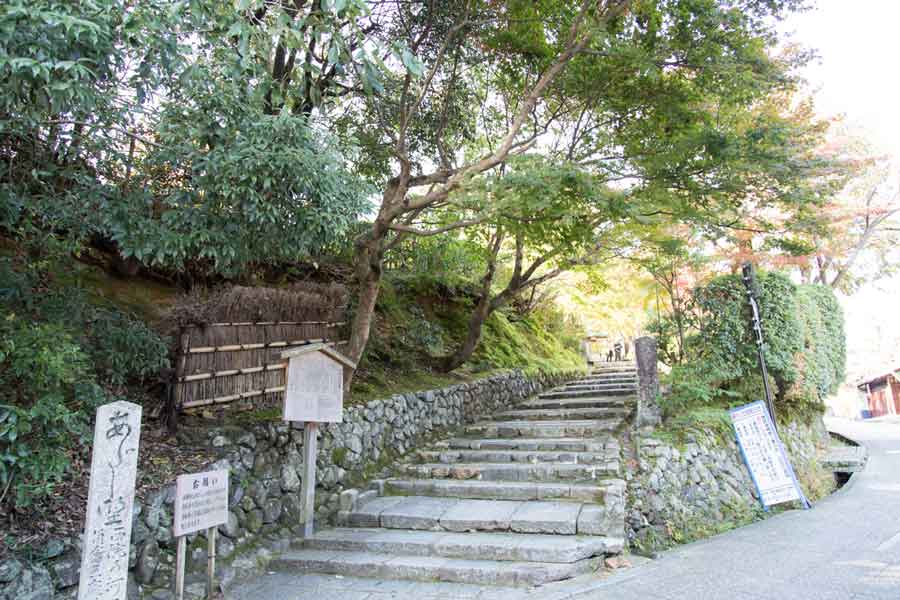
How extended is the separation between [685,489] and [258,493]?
5.52m

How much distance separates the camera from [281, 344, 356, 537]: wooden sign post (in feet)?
20.9

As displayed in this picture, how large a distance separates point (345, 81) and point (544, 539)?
8063 mm

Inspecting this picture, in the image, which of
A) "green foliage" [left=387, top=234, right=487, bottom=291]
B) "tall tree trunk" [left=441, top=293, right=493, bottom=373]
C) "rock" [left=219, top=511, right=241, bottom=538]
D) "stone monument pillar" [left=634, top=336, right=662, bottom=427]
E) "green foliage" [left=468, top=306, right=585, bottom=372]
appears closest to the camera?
"rock" [left=219, top=511, right=241, bottom=538]

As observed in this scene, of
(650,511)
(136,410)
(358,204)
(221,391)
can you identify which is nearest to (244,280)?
(221,391)

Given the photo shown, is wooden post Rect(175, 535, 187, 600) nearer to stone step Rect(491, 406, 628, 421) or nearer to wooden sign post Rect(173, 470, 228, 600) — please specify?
wooden sign post Rect(173, 470, 228, 600)

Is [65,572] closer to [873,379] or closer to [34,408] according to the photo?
[34,408]

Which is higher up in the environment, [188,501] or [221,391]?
[221,391]

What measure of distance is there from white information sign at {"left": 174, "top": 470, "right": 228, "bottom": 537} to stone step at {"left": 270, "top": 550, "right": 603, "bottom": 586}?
1381mm

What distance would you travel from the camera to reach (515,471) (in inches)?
315

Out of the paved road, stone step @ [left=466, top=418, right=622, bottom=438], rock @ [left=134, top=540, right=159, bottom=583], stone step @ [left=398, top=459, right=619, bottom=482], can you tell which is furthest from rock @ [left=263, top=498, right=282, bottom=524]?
stone step @ [left=466, top=418, right=622, bottom=438]

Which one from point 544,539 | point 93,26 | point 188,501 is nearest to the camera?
point 93,26

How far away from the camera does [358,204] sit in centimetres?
544

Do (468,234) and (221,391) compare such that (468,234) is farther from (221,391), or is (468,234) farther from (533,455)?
(221,391)

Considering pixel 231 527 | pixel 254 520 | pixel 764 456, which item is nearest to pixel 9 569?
pixel 231 527
